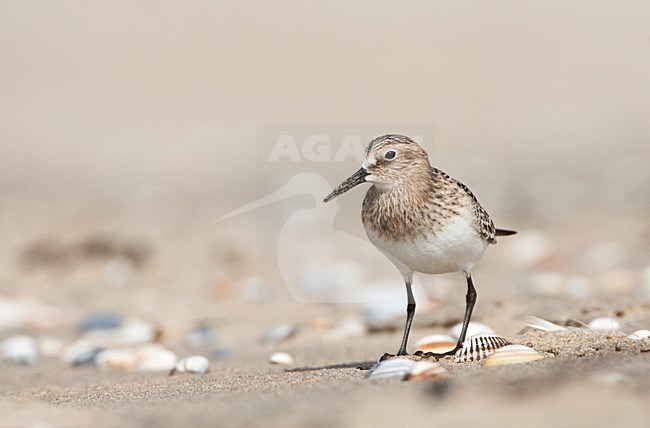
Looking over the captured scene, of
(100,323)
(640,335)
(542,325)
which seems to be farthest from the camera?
(100,323)

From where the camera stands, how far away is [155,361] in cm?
579

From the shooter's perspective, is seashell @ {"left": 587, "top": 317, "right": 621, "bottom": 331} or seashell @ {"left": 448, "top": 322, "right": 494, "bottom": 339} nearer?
seashell @ {"left": 587, "top": 317, "right": 621, "bottom": 331}

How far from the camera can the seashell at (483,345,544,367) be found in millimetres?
3939

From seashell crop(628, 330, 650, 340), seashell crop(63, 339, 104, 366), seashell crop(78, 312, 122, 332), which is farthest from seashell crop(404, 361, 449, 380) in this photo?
seashell crop(78, 312, 122, 332)

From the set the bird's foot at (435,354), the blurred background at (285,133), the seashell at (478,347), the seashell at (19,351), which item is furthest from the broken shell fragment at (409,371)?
the seashell at (19,351)

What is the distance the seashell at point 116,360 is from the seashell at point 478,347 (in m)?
2.29

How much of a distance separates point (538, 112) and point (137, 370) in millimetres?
11956

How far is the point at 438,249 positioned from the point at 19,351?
127 inches

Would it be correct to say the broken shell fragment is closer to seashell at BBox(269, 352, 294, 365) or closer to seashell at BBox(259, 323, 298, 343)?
seashell at BBox(269, 352, 294, 365)

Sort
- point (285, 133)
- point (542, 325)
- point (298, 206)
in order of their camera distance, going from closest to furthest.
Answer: point (542, 325)
point (298, 206)
point (285, 133)

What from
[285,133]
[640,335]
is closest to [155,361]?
[640,335]

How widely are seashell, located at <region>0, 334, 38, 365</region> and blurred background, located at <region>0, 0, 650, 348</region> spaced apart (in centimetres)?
87

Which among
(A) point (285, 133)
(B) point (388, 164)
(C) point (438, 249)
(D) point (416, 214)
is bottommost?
(C) point (438, 249)

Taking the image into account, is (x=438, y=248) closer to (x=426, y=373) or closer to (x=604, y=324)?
(x=604, y=324)
